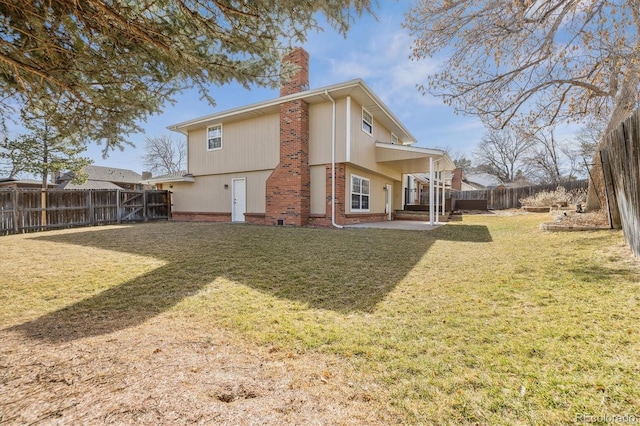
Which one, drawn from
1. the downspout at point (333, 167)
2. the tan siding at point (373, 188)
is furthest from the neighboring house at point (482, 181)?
the downspout at point (333, 167)

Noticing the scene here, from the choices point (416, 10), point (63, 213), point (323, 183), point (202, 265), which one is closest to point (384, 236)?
point (323, 183)

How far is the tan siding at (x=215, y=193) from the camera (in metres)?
12.7

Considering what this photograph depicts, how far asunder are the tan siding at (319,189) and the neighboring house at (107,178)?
2719 cm

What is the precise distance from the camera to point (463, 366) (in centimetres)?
206

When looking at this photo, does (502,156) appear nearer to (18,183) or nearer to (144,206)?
(144,206)

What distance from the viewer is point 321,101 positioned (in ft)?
35.9

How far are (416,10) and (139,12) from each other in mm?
6188

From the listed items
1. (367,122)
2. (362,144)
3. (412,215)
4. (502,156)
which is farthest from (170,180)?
(502,156)

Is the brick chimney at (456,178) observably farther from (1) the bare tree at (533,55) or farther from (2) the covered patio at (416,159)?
(1) the bare tree at (533,55)

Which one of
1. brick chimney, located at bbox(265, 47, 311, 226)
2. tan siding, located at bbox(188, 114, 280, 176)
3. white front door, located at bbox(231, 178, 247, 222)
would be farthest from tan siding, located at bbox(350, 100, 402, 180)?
white front door, located at bbox(231, 178, 247, 222)

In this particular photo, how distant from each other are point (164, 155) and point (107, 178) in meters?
6.90

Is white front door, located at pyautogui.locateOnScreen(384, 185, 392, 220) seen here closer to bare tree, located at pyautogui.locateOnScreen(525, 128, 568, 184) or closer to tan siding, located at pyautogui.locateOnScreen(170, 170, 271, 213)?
tan siding, located at pyautogui.locateOnScreen(170, 170, 271, 213)

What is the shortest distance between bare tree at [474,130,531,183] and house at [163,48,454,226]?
30.0 meters

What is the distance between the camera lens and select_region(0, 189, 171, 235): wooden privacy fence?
1056cm
